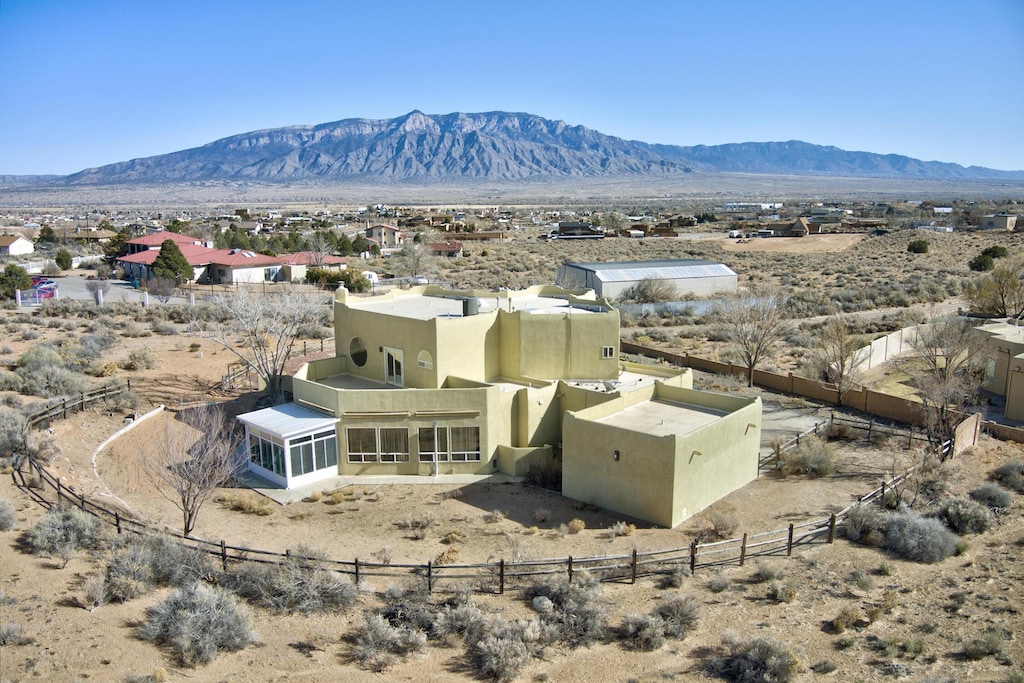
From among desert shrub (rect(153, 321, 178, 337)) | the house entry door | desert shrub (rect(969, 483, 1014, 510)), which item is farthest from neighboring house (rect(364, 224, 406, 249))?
desert shrub (rect(969, 483, 1014, 510))

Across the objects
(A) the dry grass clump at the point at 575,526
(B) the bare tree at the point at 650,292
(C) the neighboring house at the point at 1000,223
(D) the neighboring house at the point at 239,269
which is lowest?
(A) the dry grass clump at the point at 575,526

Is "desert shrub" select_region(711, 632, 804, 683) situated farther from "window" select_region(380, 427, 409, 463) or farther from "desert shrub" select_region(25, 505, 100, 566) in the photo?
"desert shrub" select_region(25, 505, 100, 566)

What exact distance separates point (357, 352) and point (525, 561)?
1268 cm

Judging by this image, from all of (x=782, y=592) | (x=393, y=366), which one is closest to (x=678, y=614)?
(x=782, y=592)

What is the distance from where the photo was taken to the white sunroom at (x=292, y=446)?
21.0 m

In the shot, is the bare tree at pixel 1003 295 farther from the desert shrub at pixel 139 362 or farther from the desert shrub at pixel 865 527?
the desert shrub at pixel 139 362

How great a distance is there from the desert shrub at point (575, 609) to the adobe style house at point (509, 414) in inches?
173

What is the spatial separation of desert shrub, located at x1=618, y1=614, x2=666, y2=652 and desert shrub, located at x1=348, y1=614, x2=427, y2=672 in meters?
3.50

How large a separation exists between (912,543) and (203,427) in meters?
18.8

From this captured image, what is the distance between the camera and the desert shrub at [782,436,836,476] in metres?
21.8

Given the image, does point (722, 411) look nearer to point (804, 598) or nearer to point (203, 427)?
point (804, 598)

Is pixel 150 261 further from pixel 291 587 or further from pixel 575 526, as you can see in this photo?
pixel 291 587

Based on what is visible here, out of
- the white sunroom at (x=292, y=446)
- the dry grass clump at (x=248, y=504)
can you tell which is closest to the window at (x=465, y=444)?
the white sunroom at (x=292, y=446)

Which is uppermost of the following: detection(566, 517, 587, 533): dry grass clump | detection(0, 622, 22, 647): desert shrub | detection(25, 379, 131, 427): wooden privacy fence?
detection(25, 379, 131, 427): wooden privacy fence
